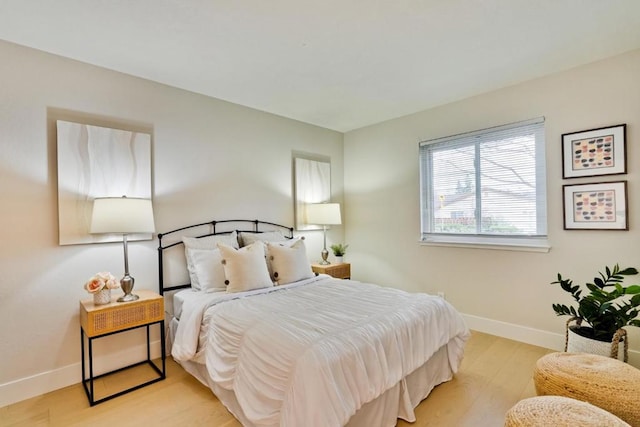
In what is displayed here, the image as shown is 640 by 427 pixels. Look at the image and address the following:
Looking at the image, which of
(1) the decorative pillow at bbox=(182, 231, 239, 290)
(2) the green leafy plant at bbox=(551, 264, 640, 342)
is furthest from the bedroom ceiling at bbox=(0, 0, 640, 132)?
(2) the green leafy plant at bbox=(551, 264, 640, 342)

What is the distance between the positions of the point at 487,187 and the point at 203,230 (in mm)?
3134

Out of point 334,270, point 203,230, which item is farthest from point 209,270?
point 334,270

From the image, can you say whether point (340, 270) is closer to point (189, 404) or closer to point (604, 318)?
point (189, 404)

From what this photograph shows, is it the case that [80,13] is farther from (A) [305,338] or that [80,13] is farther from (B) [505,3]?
(B) [505,3]

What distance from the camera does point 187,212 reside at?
123 inches

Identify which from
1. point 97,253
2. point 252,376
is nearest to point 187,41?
point 97,253

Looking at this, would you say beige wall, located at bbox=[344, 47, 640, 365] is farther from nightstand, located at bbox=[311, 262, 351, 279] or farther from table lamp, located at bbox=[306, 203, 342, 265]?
table lamp, located at bbox=[306, 203, 342, 265]

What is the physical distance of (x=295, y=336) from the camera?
1.72 m

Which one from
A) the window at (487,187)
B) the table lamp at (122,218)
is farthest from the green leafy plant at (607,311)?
the table lamp at (122,218)

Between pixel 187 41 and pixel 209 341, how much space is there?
2.21m

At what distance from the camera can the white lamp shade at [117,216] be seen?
2328 mm

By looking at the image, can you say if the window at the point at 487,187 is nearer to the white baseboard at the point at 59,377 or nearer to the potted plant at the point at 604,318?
the potted plant at the point at 604,318

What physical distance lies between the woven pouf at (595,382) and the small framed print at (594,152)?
164 cm

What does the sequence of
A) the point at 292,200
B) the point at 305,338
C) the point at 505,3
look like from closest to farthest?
the point at 305,338
the point at 505,3
the point at 292,200
